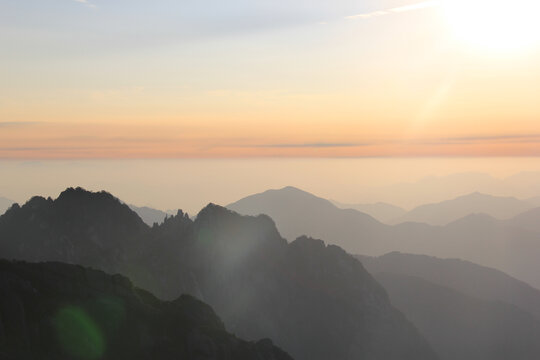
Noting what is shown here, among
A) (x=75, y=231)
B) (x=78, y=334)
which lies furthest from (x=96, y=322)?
(x=75, y=231)

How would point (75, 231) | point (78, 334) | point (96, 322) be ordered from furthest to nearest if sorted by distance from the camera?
point (75, 231) < point (96, 322) < point (78, 334)

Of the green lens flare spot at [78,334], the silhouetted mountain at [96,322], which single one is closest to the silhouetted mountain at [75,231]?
the silhouetted mountain at [96,322]

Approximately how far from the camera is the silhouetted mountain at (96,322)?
87556 millimetres

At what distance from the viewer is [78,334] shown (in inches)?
3627

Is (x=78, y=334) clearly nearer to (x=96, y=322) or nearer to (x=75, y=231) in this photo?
(x=96, y=322)

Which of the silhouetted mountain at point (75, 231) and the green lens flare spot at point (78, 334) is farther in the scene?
the silhouetted mountain at point (75, 231)

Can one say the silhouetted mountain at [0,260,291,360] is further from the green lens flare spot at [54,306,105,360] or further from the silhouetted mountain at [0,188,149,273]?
the silhouetted mountain at [0,188,149,273]

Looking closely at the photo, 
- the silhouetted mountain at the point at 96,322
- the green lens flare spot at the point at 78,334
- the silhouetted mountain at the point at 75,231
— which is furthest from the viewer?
the silhouetted mountain at the point at 75,231

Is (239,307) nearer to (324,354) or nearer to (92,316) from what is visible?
(324,354)

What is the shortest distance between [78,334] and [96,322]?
20.5ft

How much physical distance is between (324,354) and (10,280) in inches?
5150

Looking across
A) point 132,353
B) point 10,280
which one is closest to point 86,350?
point 132,353

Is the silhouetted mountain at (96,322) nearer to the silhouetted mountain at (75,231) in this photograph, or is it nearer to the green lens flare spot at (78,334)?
the green lens flare spot at (78,334)

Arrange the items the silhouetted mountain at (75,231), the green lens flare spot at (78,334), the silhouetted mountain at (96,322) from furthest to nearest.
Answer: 1. the silhouetted mountain at (75,231)
2. the green lens flare spot at (78,334)
3. the silhouetted mountain at (96,322)
